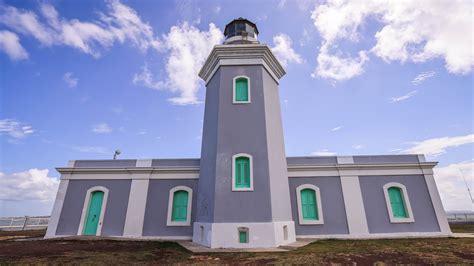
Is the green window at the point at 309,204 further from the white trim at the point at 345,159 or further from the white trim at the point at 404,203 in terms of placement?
the white trim at the point at 404,203

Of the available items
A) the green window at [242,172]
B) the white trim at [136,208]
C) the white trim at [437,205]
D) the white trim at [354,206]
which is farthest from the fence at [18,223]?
the white trim at [437,205]

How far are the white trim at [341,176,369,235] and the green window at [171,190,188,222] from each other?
849 cm

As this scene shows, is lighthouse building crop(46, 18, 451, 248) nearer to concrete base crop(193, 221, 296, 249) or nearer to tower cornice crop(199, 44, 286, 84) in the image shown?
tower cornice crop(199, 44, 286, 84)

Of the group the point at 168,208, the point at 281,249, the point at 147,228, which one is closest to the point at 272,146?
the point at 281,249

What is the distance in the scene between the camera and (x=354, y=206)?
12.4m

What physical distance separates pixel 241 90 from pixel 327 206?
7.61m

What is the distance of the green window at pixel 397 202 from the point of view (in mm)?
12430

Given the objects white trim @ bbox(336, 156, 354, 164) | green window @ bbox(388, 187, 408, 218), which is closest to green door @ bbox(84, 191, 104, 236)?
white trim @ bbox(336, 156, 354, 164)

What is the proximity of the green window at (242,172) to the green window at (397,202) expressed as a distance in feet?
28.1

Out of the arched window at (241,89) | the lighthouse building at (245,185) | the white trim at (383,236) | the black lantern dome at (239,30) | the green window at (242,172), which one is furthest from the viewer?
the black lantern dome at (239,30)

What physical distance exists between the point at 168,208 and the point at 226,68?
310 inches

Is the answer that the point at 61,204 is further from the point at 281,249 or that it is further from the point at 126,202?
the point at 281,249

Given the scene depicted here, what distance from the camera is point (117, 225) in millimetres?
12305

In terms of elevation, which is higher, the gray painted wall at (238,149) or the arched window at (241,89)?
the arched window at (241,89)
